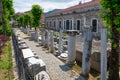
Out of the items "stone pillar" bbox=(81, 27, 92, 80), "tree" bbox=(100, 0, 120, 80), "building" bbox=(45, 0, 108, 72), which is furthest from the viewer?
"building" bbox=(45, 0, 108, 72)

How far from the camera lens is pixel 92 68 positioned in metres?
8.45

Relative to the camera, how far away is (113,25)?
6.06 meters

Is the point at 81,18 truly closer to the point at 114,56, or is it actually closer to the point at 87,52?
the point at 87,52

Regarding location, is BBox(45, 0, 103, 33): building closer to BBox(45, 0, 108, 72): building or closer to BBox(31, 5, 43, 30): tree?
BBox(45, 0, 108, 72): building

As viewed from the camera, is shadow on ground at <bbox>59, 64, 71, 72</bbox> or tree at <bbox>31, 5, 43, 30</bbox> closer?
shadow on ground at <bbox>59, 64, 71, 72</bbox>

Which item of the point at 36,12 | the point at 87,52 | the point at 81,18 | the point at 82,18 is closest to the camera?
the point at 87,52

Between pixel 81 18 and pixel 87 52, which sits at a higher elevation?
pixel 81 18

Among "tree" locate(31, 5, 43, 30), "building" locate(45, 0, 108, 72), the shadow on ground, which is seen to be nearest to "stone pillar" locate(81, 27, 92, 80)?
the shadow on ground

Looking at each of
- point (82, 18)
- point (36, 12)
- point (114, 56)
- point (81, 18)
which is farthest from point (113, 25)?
point (36, 12)

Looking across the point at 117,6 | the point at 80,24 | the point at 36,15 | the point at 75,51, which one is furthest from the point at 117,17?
the point at 36,15

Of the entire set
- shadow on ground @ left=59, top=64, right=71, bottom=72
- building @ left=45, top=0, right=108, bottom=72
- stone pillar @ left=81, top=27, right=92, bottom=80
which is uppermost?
building @ left=45, top=0, right=108, bottom=72

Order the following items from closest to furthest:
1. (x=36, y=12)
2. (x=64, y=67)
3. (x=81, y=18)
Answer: (x=64, y=67) → (x=81, y=18) → (x=36, y=12)

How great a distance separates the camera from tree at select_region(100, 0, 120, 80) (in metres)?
5.89

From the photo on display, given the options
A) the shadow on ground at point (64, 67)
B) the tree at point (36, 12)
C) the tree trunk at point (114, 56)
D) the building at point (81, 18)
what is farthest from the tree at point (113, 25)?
the tree at point (36, 12)
